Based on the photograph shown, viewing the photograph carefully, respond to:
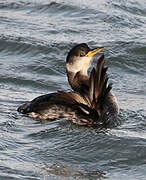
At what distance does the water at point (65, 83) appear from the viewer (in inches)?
347

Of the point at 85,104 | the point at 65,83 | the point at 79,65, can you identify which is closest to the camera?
the point at 85,104

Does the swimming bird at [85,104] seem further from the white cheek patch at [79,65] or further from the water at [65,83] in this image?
the white cheek patch at [79,65]

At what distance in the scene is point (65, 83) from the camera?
13.4 m

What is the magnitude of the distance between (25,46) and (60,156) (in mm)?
6846

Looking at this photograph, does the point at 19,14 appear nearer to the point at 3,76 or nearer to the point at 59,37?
the point at 59,37

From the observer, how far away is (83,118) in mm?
10328

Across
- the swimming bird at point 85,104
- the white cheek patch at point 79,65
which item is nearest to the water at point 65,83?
the swimming bird at point 85,104

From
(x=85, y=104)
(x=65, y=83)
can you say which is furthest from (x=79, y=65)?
(x=65, y=83)

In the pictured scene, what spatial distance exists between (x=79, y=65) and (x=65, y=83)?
7.47ft

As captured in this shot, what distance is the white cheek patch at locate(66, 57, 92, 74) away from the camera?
11.1 m

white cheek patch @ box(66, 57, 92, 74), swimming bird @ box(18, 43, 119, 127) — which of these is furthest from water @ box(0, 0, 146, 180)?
white cheek patch @ box(66, 57, 92, 74)

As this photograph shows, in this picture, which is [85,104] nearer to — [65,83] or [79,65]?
[79,65]

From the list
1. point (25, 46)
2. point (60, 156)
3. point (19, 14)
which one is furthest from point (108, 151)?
point (19, 14)

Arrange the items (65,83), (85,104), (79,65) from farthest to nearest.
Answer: (65,83), (79,65), (85,104)
